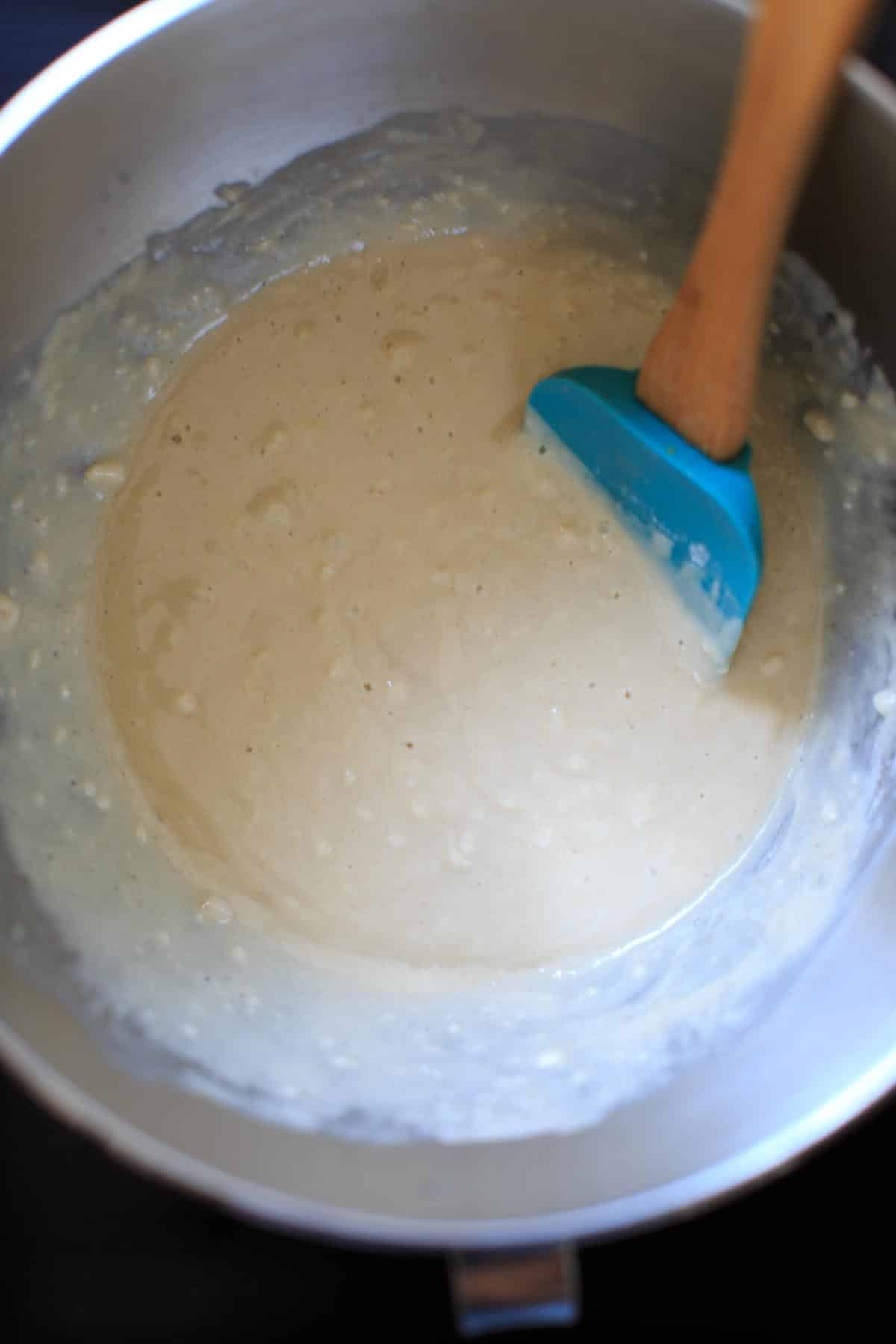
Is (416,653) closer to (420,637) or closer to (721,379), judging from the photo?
(420,637)

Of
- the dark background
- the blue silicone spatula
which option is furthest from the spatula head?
the dark background

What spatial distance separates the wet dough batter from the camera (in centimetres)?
111

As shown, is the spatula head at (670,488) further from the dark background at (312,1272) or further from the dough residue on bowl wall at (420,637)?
the dark background at (312,1272)

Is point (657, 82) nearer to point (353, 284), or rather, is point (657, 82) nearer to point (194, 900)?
point (353, 284)

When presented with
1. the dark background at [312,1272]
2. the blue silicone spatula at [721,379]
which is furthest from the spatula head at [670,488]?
the dark background at [312,1272]

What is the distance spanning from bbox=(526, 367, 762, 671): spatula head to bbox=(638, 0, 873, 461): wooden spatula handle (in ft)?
0.08

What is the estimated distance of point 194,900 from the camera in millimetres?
1084

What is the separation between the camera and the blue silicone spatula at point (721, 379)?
69 cm

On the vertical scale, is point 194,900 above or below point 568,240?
below

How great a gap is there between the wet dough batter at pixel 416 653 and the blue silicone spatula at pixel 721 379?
2.2 inches

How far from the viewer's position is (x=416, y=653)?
1.14 metres

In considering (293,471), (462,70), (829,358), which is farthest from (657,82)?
(293,471)

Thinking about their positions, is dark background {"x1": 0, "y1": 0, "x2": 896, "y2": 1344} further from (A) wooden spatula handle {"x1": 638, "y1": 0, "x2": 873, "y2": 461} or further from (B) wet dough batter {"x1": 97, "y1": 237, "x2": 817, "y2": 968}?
(A) wooden spatula handle {"x1": 638, "y1": 0, "x2": 873, "y2": 461}

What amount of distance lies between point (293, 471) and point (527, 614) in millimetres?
297
